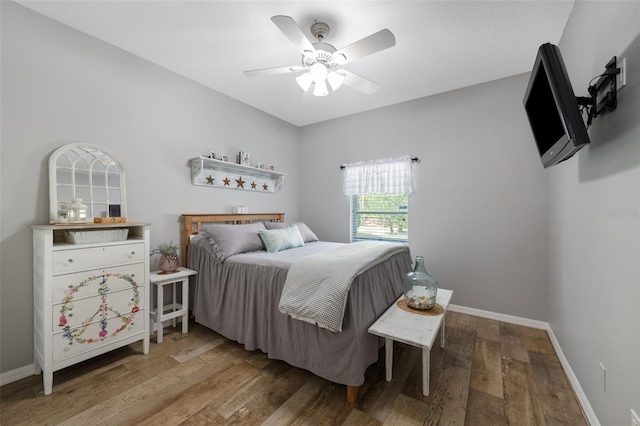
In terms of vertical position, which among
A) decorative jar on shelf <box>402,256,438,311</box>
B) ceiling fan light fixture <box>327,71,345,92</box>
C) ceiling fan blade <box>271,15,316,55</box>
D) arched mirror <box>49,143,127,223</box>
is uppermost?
ceiling fan blade <box>271,15,316,55</box>

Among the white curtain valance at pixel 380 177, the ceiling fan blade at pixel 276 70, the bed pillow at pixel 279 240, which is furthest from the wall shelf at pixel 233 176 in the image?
the ceiling fan blade at pixel 276 70

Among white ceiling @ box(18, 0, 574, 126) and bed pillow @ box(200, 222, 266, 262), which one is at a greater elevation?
white ceiling @ box(18, 0, 574, 126)

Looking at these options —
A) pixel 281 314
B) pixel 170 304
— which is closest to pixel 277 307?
pixel 281 314

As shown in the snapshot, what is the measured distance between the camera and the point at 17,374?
5.95ft

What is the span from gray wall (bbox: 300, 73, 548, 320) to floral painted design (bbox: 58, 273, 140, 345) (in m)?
3.09

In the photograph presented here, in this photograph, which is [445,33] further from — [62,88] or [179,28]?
[62,88]

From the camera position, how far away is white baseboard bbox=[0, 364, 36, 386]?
1759mm

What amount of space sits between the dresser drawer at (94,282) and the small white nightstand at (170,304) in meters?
0.22

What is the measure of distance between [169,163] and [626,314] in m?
3.49

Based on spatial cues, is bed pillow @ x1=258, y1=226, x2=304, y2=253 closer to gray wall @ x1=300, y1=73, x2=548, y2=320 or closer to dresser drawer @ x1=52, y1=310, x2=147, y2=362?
dresser drawer @ x1=52, y1=310, x2=147, y2=362

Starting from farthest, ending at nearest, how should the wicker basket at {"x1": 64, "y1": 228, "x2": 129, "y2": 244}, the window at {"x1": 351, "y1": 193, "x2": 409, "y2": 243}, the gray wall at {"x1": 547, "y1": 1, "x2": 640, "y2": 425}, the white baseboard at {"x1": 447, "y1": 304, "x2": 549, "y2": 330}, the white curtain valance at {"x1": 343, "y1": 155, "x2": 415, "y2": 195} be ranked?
1. the window at {"x1": 351, "y1": 193, "x2": 409, "y2": 243}
2. the white curtain valance at {"x1": 343, "y1": 155, "x2": 415, "y2": 195}
3. the white baseboard at {"x1": 447, "y1": 304, "x2": 549, "y2": 330}
4. the wicker basket at {"x1": 64, "y1": 228, "x2": 129, "y2": 244}
5. the gray wall at {"x1": 547, "y1": 1, "x2": 640, "y2": 425}

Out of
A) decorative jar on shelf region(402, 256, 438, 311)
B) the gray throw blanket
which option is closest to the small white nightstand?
the gray throw blanket

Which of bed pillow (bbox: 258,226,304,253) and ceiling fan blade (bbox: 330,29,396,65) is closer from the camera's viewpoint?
ceiling fan blade (bbox: 330,29,396,65)

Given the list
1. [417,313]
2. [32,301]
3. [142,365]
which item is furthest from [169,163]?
[417,313]
